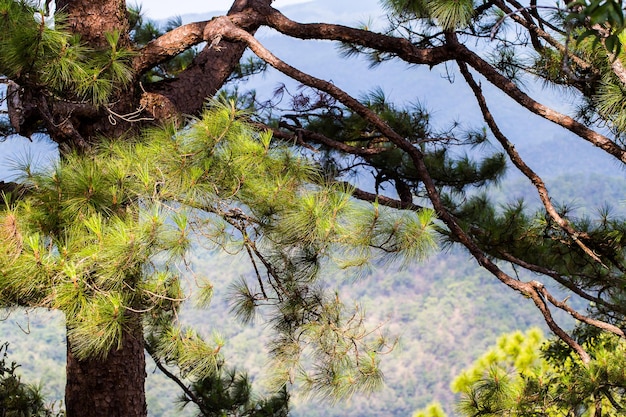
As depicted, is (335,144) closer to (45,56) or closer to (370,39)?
(370,39)

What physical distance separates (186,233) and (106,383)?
0.89 meters

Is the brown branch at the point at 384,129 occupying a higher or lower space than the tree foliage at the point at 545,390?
higher

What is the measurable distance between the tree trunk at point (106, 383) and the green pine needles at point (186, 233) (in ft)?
0.77

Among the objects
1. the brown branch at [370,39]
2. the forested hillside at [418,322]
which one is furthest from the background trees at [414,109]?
the forested hillside at [418,322]

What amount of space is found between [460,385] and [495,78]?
2256 mm

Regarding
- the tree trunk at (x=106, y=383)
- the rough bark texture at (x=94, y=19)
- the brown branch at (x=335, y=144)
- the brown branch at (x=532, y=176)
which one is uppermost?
the rough bark texture at (x=94, y=19)

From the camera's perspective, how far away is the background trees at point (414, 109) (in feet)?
6.89

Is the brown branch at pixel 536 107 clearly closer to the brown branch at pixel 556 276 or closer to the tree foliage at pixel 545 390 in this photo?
the brown branch at pixel 556 276

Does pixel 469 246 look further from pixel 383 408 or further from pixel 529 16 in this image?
pixel 383 408

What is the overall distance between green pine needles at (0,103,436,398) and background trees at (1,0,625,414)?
0.56 feet

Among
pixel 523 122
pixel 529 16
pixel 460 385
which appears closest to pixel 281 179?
pixel 529 16

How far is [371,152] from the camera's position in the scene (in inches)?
119

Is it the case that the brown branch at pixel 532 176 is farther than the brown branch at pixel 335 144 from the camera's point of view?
No

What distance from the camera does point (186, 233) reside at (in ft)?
5.61
